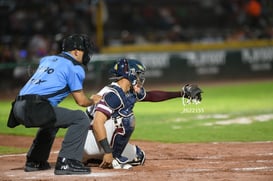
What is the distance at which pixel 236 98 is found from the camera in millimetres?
17141

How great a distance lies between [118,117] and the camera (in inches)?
288

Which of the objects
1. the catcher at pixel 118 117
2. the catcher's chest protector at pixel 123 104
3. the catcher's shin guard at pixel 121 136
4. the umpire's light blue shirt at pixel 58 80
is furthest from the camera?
the catcher's shin guard at pixel 121 136

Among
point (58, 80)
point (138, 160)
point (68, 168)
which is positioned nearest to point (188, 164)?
point (138, 160)

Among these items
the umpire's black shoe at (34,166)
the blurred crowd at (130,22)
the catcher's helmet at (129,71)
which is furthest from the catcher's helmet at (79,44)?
the blurred crowd at (130,22)

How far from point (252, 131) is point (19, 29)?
11997mm

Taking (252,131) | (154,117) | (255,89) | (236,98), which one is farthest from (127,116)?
(255,89)

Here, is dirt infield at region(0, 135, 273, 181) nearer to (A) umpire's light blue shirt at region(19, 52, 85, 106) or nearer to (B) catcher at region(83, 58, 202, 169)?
(B) catcher at region(83, 58, 202, 169)

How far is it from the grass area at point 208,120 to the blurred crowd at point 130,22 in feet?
13.8

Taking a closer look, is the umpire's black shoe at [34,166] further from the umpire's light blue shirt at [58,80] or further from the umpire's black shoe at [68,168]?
the umpire's light blue shirt at [58,80]

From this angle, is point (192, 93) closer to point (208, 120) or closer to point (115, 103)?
point (115, 103)

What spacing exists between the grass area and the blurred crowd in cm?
422

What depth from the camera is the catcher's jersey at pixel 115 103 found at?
7059mm

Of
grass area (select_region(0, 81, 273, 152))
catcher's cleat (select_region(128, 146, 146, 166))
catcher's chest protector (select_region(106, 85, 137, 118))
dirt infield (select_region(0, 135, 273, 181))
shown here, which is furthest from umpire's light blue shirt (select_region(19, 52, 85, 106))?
grass area (select_region(0, 81, 273, 152))

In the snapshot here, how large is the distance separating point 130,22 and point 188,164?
51.0ft
